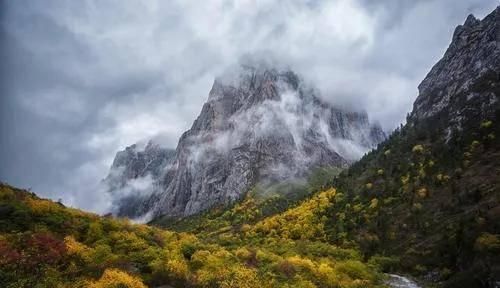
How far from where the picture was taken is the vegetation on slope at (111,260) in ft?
187

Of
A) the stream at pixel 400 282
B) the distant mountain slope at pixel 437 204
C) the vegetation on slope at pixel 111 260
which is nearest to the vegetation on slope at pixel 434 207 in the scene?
the distant mountain slope at pixel 437 204

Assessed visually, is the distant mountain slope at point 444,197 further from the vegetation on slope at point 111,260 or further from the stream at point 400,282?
the vegetation on slope at point 111,260

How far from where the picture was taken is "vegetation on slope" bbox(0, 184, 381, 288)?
57125 millimetres

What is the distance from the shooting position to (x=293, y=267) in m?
81.8

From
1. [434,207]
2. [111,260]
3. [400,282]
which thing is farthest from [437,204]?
[111,260]

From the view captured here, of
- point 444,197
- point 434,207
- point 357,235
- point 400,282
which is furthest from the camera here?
point 357,235

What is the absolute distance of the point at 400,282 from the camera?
92938mm

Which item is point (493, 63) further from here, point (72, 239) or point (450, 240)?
point (72, 239)

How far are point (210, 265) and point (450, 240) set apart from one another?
5857 centimetres

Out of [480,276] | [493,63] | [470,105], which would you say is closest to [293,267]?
[480,276]

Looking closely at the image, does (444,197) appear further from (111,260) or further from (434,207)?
(111,260)

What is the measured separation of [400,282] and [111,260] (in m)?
61.0

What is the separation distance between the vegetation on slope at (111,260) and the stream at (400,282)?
3.36 metres

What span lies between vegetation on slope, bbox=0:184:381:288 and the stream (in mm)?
3361
